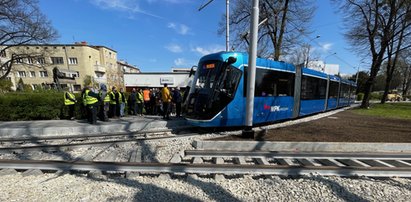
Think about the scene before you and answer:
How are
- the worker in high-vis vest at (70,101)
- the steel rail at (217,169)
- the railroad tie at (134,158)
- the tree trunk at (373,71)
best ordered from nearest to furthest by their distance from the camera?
the railroad tie at (134,158)
the steel rail at (217,169)
the worker in high-vis vest at (70,101)
the tree trunk at (373,71)

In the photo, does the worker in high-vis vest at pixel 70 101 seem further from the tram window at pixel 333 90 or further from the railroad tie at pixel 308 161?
the tram window at pixel 333 90

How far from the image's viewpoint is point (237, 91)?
24.1 feet

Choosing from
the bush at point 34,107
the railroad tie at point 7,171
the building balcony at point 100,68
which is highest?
the building balcony at point 100,68

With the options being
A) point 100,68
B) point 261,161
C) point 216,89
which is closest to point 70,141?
point 216,89

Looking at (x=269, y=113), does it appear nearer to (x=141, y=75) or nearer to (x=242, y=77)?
(x=242, y=77)

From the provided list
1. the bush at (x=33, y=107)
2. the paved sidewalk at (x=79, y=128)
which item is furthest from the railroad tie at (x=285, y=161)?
the bush at (x=33, y=107)

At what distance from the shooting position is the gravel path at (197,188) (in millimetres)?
3338

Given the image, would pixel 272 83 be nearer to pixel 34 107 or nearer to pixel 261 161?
pixel 261 161

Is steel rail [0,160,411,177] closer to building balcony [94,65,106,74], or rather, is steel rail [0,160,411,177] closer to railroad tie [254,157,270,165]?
railroad tie [254,157,270,165]

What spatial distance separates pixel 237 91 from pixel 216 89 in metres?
0.81

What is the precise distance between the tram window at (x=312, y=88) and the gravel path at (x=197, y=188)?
270 inches

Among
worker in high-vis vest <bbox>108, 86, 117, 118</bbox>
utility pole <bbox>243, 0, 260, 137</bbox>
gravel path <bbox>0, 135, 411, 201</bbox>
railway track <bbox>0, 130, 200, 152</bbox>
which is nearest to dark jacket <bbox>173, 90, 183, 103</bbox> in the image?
railway track <bbox>0, 130, 200, 152</bbox>

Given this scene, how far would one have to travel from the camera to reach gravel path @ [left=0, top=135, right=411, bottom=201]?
3.34 meters

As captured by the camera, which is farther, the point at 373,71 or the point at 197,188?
the point at 373,71
